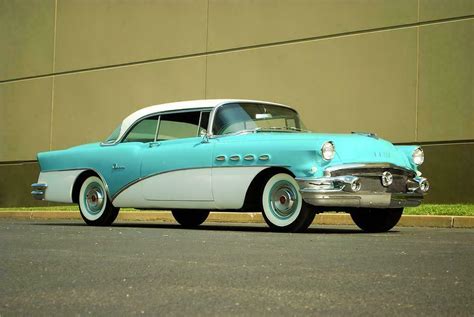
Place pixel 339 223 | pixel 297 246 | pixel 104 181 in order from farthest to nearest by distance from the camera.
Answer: pixel 339 223 → pixel 104 181 → pixel 297 246

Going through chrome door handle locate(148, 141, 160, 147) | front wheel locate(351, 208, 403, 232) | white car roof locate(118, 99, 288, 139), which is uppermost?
white car roof locate(118, 99, 288, 139)

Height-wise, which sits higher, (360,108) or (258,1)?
(258,1)

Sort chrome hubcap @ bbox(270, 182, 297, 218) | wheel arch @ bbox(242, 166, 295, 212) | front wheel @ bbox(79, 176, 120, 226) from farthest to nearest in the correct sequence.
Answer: front wheel @ bbox(79, 176, 120, 226)
wheel arch @ bbox(242, 166, 295, 212)
chrome hubcap @ bbox(270, 182, 297, 218)

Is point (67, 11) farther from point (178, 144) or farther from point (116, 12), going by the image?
point (178, 144)

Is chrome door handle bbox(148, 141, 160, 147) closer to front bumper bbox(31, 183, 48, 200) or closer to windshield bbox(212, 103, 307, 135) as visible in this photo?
windshield bbox(212, 103, 307, 135)

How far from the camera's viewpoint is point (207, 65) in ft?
61.0

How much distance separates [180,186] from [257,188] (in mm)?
1057

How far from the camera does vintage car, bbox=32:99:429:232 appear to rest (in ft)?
29.3

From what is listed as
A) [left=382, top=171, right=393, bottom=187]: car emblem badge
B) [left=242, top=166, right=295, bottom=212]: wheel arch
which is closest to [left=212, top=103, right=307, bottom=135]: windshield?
[left=242, top=166, right=295, bottom=212]: wheel arch

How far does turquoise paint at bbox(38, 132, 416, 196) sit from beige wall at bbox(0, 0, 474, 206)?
221 inches

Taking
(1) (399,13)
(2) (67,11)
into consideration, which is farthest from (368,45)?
(2) (67,11)

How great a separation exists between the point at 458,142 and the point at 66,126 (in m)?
10.7

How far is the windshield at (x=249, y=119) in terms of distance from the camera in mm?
9930

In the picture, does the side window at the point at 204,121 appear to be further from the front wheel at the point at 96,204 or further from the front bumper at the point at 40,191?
the front bumper at the point at 40,191
